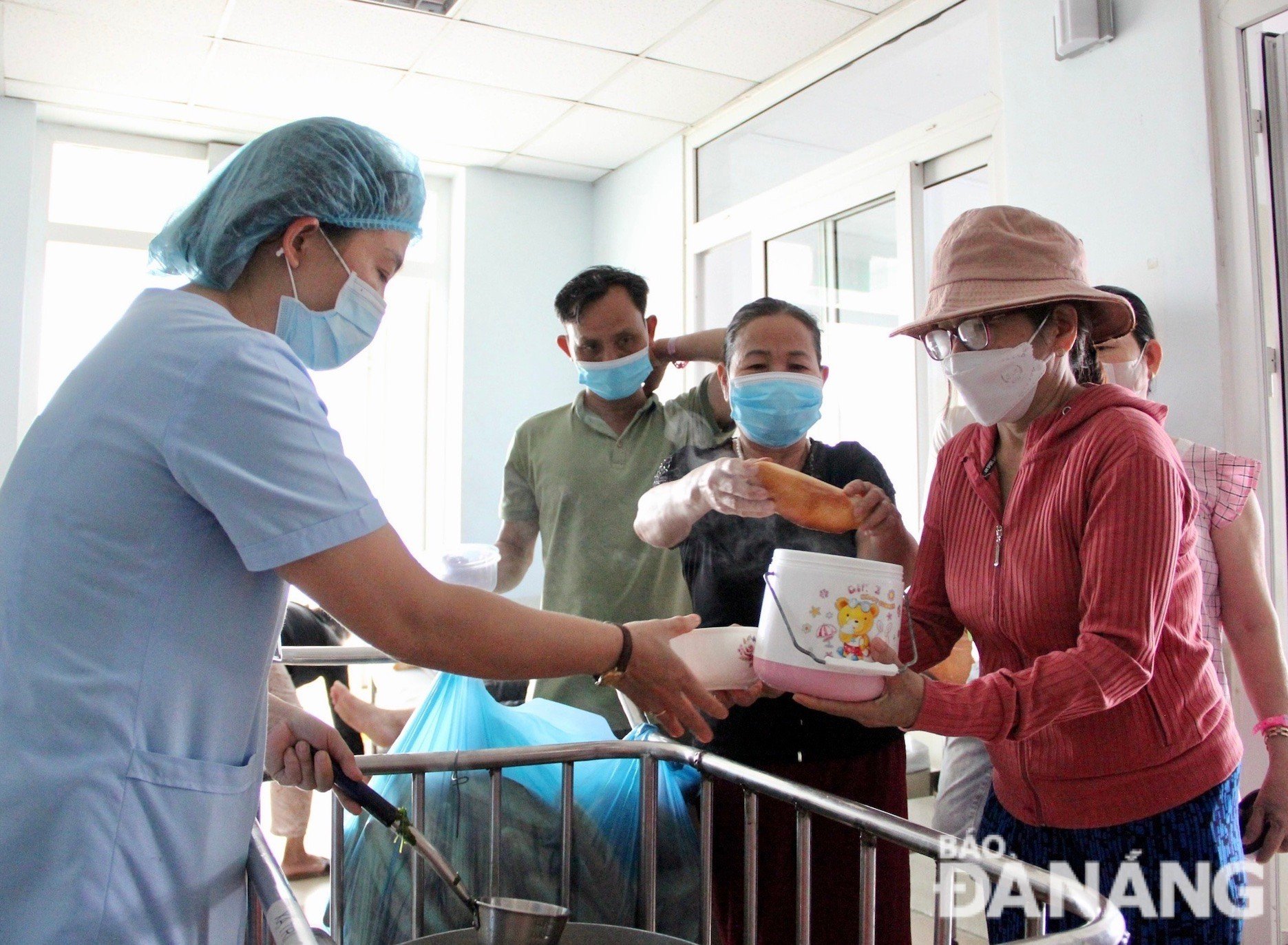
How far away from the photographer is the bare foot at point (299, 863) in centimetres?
300

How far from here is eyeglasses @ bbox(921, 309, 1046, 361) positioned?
1159mm

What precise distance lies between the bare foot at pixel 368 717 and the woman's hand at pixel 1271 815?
1316 mm

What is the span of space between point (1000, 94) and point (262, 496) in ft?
9.08

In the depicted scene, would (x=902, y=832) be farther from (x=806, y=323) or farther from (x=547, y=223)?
(x=547, y=223)

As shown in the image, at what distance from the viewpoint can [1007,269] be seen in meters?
1.13

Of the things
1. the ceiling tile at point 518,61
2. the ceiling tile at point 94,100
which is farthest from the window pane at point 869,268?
the ceiling tile at point 94,100

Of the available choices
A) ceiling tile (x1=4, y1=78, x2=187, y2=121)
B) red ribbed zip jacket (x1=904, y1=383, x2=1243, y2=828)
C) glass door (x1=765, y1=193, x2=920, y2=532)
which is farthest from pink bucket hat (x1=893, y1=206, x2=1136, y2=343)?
ceiling tile (x1=4, y1=78, x2=187, y2=121)

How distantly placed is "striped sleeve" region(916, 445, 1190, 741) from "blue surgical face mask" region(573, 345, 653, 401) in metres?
1.13

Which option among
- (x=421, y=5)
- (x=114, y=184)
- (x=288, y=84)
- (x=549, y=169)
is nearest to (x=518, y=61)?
(x=421, y=5)

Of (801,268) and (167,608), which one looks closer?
(167,608)

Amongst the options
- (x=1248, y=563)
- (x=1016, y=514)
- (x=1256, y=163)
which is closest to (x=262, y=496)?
(x=1016, y=514)

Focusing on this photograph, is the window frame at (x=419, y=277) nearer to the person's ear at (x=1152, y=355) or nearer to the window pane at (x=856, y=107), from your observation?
the window pane at (x=856, y=107)

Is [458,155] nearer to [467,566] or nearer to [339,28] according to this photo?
[339,28]

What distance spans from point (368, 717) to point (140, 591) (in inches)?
41.7
